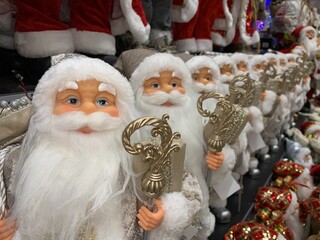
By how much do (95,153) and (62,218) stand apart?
14 centimetres

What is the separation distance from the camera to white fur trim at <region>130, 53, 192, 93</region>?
1022mm

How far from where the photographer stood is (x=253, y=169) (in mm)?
1892

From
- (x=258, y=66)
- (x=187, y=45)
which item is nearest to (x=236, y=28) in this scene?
(x=258, y=66)

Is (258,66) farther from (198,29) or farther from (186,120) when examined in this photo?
(186,120)

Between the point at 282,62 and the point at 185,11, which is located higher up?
the point at 185,11

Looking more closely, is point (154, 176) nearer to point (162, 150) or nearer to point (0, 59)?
point (162, 150)

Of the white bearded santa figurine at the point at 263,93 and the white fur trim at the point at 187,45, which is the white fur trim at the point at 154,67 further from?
the white fur trim at the point at 187,45

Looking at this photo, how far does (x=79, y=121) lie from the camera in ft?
2.37

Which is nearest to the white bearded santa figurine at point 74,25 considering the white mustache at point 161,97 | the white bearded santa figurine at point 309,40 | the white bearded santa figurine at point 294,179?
the white mustache at point 161,97

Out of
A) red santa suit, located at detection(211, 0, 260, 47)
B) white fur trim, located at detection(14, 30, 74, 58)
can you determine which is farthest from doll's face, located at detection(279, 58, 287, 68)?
white fur trim, located at detection(14, 30, 74, 58)

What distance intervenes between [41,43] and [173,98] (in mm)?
435

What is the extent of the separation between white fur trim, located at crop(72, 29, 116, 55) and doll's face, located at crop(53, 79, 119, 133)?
0.51 meters

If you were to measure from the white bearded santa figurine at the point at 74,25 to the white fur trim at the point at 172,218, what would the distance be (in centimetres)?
61

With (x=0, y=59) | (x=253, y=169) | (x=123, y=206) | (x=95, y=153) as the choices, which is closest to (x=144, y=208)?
(x=123, y=206)
